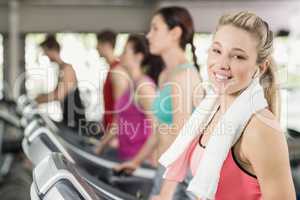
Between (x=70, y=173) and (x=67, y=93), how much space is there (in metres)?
3.83

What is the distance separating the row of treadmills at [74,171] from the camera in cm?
151

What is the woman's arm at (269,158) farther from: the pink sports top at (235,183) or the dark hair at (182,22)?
the dark hair at (182,22)

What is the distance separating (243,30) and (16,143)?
5302 mm

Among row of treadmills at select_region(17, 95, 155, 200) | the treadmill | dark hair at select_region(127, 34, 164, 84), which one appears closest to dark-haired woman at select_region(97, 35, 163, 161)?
dark hair at select_region(127, 34, 164, 84)

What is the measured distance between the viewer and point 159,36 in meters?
2.37

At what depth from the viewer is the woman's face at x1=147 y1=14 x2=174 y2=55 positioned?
2.34m

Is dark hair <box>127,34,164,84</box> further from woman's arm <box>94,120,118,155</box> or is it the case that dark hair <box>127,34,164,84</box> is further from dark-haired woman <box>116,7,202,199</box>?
dark-haired woman <box>116,7,202,199</box>

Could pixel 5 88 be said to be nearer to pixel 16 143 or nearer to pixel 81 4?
pixel 81 4

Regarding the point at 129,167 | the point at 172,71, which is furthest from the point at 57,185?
the point at 129,167

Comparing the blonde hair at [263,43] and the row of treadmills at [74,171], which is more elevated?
the blonde hair at [263,43]

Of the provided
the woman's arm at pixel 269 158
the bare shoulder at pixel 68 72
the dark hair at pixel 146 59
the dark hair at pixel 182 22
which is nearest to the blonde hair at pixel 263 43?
A: the woman's arm at pixel 269 158

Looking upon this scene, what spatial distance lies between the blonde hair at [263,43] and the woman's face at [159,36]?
2.58 ft

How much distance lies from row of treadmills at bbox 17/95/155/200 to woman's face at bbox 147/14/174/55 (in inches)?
21.8

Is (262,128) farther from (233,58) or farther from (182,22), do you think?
(182,22)
